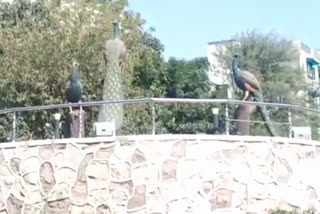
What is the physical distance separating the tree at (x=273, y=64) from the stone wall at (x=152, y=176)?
64.4ft

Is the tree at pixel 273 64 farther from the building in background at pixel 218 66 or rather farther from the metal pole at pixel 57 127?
the metal pole at pixel 57 127

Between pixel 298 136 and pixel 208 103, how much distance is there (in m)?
1.91

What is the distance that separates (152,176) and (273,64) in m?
22.6

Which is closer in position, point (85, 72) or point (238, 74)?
point (238, 74)

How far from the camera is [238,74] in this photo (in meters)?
14.4

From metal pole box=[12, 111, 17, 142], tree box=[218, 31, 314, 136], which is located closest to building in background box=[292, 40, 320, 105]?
tree box=[218, 31, 314, 136]

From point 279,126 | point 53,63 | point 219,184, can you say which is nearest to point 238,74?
point 279,126

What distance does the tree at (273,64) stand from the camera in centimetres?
3284

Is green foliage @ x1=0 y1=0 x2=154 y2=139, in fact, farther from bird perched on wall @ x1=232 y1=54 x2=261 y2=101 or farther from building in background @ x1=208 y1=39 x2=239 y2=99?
building in background @ x1=208 y1=39 x2=239 y2=99

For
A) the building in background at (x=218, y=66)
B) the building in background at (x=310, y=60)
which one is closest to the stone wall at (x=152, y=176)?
the building in background at (x=218, y=66)

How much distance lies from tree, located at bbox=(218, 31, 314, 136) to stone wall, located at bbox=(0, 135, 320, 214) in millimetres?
19639

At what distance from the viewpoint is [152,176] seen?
41.3ft

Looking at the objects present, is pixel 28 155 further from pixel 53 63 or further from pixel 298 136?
pixel 53 63

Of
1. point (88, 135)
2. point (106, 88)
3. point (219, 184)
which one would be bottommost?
point (219, 184)
